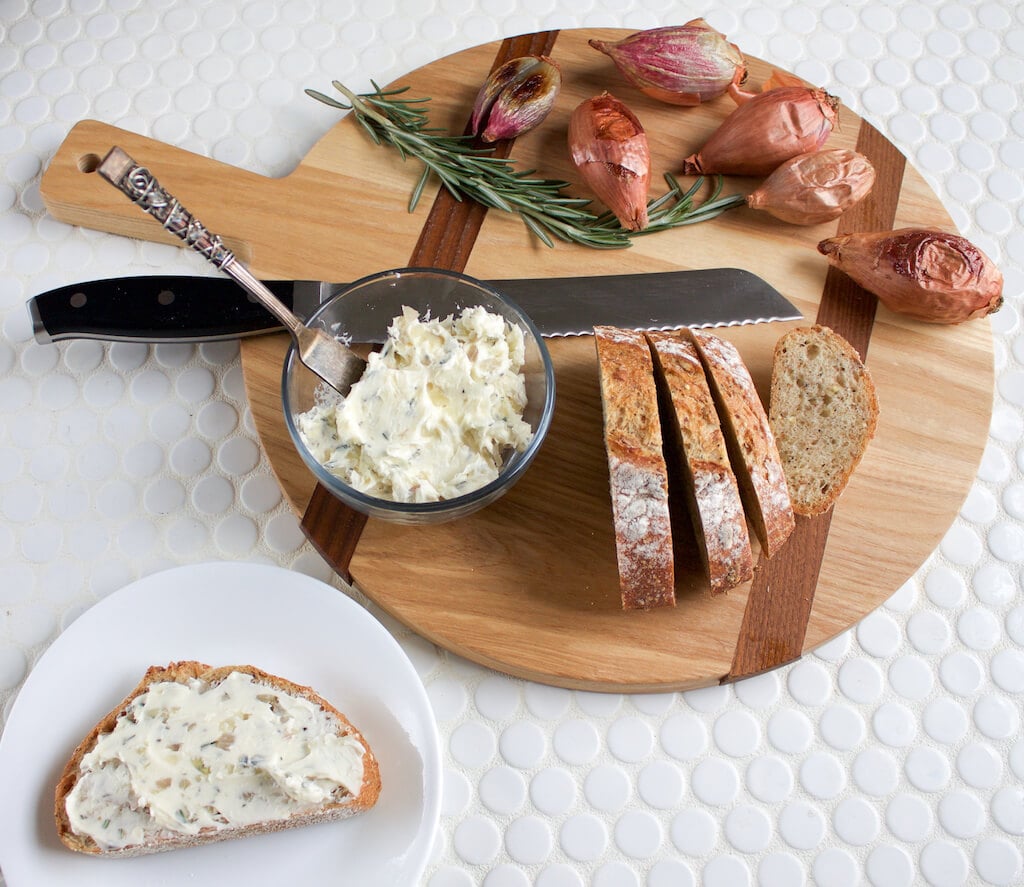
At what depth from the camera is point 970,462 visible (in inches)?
94.3

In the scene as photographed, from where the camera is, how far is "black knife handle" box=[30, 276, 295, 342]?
A: 2447 millimetres

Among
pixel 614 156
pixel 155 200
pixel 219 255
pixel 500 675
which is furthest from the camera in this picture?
pixel 614 156

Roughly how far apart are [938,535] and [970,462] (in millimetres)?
234

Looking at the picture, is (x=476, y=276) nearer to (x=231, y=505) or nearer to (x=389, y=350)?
(x=389, y=350)

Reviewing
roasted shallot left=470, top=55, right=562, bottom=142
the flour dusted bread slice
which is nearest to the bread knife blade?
roasted shallot left=470, top=55, right=562, bottom=142

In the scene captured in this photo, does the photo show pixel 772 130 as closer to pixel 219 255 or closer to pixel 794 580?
pixel 794 580

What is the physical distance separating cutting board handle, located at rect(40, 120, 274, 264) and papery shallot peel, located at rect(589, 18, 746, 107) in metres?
1.13

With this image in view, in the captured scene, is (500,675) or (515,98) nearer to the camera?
(500,675)

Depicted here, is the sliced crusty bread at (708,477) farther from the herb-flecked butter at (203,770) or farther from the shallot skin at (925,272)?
the herb-flecked butter at (203,770)

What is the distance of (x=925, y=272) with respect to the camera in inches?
95.4

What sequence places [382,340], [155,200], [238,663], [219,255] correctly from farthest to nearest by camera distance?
[382,340] < [238,663] < [219,255] < [155,200]

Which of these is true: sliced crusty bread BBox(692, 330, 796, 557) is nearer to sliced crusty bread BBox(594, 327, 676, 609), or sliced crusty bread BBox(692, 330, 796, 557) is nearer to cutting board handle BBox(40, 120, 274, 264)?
sliced crusty bread BBox(594, 327, 676, 609)

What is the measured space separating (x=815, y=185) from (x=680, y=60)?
55cm

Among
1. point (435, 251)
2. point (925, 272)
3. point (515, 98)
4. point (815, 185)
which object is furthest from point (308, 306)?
point (925, 272)
